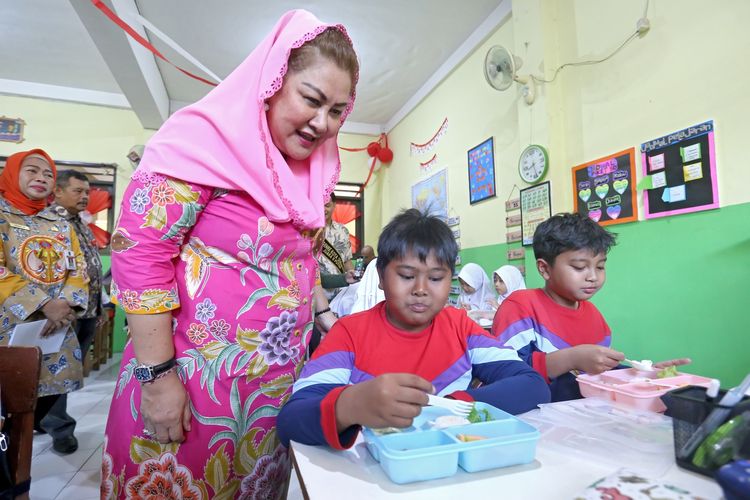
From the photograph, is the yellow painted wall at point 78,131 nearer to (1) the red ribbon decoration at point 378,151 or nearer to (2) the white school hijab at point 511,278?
(1) the red ribbon decoration at point 378,151

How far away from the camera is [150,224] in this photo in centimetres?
82

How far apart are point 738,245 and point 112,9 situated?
431cm

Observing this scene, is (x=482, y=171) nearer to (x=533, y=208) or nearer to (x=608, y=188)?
(x=533, y=208)

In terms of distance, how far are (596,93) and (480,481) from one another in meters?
3.05

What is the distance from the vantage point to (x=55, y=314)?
7.04 feet

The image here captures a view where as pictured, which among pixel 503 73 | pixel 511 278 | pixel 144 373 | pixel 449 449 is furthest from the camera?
pixel 511 278

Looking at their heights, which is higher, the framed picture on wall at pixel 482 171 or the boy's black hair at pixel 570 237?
the framed picture on wall at pixel 482 171

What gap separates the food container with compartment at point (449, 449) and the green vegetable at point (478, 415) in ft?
0.06

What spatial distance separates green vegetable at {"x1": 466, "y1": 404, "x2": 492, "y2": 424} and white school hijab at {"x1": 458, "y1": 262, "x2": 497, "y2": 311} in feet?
10.7

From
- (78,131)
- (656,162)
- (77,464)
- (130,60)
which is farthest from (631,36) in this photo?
(78,131)

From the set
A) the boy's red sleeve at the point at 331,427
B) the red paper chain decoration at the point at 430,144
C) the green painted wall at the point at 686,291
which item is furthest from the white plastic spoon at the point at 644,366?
the red paper chain decoration at the point at 430,144

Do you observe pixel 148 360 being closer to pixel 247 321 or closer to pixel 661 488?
pixel 247 321

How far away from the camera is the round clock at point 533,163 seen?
10.5 feet

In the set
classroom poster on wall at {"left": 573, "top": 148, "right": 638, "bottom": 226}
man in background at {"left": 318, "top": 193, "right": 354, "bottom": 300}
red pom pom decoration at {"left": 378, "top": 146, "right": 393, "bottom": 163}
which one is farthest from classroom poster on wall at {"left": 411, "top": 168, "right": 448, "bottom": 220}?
classroom poster on wall at {"left": 573, "top": 148, "right": 638, "bottom": 226}
